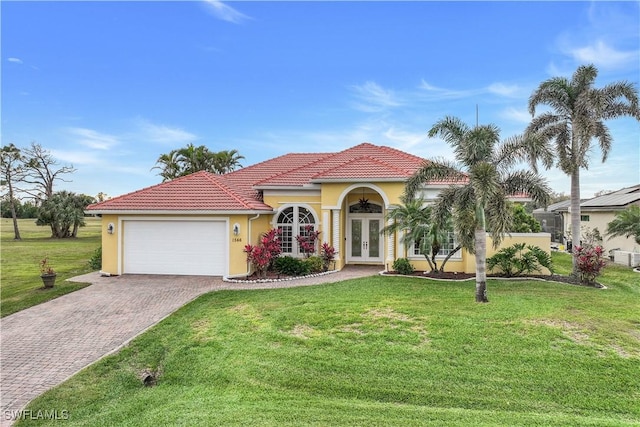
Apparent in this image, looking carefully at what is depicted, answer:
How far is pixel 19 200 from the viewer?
162 ft

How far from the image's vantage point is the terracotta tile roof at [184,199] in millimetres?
15570

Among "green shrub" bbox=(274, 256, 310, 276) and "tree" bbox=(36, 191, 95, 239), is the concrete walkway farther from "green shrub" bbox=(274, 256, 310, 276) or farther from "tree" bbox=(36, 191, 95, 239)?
"tree" bbox=(36, 191, 95, 239)

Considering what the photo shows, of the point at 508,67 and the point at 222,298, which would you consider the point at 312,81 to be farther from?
the point at 222,298

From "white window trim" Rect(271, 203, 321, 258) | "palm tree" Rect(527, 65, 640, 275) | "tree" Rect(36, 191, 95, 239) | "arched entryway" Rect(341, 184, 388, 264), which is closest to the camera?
"palm tree" Rect(527, 65, 640, 275)

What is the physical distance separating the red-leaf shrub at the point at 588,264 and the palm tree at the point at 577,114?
535mm

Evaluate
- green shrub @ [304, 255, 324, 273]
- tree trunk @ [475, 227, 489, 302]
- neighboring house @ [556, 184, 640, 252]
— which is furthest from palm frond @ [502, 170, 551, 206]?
neighboring house @ [556, 184, 640, 252]

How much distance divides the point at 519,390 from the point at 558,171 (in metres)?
12.7

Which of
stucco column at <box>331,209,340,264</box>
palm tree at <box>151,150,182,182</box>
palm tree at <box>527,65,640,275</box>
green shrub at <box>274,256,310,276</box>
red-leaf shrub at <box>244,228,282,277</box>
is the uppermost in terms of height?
palm tree at <box>151,150,182,182</box>

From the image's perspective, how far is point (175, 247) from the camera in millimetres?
16109

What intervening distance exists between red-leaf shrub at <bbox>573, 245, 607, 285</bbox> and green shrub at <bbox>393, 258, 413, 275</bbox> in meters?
6.92

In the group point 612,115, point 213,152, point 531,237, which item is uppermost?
point 213,152

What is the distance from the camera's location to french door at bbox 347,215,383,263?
18.7 meters

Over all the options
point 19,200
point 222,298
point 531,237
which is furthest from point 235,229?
point 19,200

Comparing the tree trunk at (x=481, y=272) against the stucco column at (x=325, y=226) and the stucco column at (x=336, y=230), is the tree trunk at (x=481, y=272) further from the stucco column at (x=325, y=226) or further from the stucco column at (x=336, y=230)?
the stucco column at (x=325, y=226)
